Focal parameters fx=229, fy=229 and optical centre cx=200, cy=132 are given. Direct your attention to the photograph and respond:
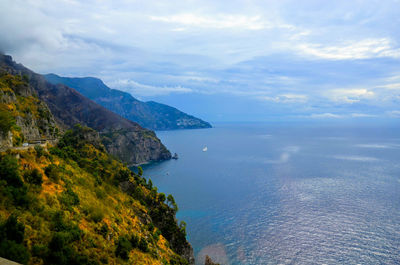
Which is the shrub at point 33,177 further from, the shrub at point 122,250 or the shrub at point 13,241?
the shrub at point 122,250

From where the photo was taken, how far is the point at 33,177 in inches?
977

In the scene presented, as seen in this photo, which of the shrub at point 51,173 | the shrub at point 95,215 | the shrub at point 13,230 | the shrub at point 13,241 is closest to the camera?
the shrub at point 13,241

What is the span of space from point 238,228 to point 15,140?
238ft

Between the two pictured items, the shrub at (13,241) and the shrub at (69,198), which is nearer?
the shrub at (13,241)

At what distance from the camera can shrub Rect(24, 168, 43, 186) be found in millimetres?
24434

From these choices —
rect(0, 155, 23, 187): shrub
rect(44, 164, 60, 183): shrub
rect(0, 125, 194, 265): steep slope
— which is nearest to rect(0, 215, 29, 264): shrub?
rect(0, 125, 194, 265): steep slope

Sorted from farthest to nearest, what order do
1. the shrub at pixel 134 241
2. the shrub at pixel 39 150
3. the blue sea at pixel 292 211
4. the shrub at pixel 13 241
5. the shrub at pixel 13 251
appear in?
the blue sea at pixel 292 211
the shrub at pixel 134 241
the shrub at pixel 39 150
the shrub at pixel 13 241
the shrub at pixel 13 251

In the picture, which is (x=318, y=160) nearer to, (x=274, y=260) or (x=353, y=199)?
(x=353, y=199)

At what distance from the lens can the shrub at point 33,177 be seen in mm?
24434

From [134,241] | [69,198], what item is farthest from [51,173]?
[134,241]

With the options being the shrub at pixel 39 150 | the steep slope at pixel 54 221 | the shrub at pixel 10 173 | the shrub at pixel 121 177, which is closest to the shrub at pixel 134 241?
the steep slope at pixel 54 221

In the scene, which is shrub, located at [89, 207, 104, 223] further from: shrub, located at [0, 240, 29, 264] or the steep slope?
shrub, located at [0, 240, 29, 264]

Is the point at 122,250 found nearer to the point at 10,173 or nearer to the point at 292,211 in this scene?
the point at 10,173

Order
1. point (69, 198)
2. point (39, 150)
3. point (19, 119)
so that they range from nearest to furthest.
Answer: point (69, 198), point (39, 150), point (19, 119)
